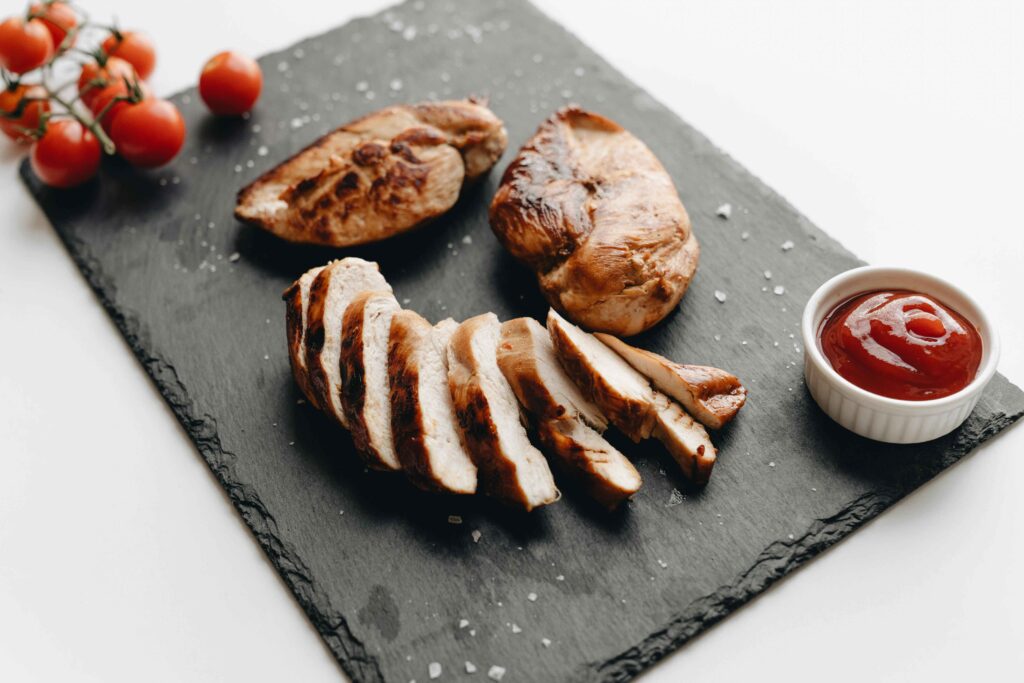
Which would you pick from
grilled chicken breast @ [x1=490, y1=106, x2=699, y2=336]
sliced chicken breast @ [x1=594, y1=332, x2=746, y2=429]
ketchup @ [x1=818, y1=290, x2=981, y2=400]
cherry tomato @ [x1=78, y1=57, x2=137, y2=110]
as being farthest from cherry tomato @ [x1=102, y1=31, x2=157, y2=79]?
ketchup @ [x1=818, y1=290, x2=981, y2=400]

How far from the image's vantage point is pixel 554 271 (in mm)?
4328

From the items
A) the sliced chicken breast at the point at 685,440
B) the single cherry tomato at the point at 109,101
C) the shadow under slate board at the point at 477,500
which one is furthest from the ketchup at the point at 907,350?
the single cherry tomato at the point at 109,101

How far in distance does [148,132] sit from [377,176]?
4.19ft

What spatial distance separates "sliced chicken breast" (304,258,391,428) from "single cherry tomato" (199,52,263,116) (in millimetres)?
1742

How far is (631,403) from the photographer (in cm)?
380

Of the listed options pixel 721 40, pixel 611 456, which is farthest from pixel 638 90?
pixel 611 456

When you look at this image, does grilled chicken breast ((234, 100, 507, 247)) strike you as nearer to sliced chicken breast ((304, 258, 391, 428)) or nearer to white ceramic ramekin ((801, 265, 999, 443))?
sliced chicken breast ((304, 258, 391, 428))

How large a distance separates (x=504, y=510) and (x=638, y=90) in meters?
2.66

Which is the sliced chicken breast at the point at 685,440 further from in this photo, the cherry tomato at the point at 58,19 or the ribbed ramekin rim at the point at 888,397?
the cherry tomato at the point at 58,19

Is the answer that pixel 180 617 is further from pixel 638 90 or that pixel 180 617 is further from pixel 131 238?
pixel 638 90

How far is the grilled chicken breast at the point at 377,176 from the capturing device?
4699 mm

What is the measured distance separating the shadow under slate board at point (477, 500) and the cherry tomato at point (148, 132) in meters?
0.15

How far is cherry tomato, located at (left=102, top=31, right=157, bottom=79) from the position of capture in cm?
580

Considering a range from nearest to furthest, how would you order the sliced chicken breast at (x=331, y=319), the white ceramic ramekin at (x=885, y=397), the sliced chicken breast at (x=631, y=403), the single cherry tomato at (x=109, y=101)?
the white ceramic ramekin at (x=885, y=397), the sliced chicken breast at (x=631, y=403), the sliced chicken breast at (x=331, y=319), the single cherry tomato at (x=109, y=101)
